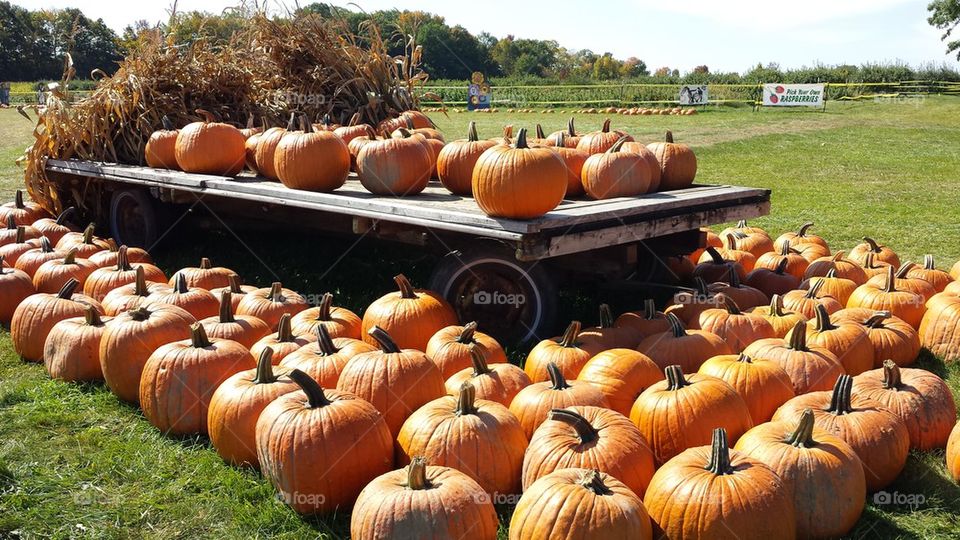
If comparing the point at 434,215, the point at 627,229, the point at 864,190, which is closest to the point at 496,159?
the point at 434,215

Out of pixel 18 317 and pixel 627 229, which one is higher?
pixel 627 229

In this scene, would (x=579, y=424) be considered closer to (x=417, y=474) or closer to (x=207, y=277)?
(x=417, y=474)

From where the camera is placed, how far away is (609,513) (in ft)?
8.02

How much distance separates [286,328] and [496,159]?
4.58 ft

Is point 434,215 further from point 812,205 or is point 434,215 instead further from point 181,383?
point 812,205

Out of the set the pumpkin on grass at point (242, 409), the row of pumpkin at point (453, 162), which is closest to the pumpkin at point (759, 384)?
the row of pumpkin at point (453, 162)

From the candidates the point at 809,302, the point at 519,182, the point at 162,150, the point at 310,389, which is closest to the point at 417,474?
the point at 310,389

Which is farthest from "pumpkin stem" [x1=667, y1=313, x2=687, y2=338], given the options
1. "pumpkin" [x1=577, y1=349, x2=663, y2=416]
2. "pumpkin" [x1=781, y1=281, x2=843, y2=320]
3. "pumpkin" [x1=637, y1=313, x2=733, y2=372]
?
"pumpkin" [x1=781, y1=281, x2=843, y2=320]

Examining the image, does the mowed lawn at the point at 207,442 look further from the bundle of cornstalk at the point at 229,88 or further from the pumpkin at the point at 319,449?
the bundle of cornstalk at the point at 229,88

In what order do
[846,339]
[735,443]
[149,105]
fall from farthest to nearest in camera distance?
[149,105], [846,339], [735,443]

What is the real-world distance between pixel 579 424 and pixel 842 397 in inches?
42.6

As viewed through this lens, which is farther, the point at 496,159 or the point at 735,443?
the point at 496,159

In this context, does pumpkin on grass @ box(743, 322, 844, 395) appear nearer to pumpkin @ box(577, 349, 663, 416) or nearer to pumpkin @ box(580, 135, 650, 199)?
pumpkin @ box(577, 349, 663, 416)

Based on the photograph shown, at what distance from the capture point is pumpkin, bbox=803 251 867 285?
547 centimetres
